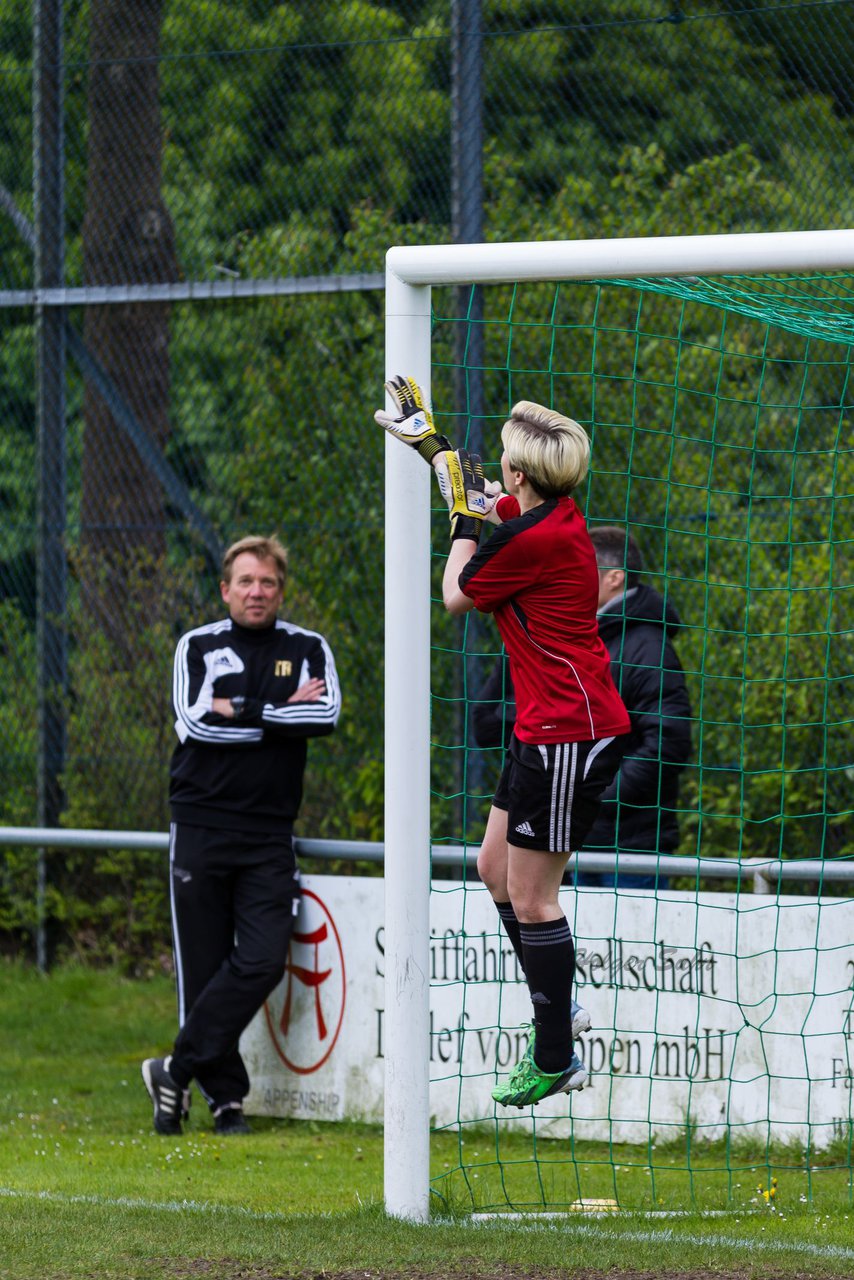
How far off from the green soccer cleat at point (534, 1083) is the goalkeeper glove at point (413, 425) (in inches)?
67.4

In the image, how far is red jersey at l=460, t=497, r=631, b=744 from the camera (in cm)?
470

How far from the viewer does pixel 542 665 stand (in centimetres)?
474

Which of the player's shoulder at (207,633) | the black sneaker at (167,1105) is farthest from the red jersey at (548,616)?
the black sneaker at (167,1105)

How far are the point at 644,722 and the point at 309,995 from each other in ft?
5.85

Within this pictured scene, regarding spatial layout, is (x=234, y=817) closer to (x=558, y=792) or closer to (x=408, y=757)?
(x=408, y=757)

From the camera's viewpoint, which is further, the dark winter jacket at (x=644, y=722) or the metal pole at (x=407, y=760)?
the dark winter jacket at (x=644, y=722)

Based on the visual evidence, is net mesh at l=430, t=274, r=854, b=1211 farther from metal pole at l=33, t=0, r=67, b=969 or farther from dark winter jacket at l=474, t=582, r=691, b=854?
metal pole at l=33, t=0, r=67, b=969

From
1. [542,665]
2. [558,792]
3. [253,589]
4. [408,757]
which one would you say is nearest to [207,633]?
[253,589]

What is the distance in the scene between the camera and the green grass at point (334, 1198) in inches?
185

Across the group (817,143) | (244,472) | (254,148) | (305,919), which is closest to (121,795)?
(244,472)

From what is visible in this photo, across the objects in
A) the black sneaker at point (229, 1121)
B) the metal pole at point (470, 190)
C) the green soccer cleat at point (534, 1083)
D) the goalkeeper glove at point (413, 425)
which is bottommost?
the black sneaker at point (229, 1121)

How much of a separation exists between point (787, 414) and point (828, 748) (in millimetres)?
1660

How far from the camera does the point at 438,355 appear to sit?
27.8 ft

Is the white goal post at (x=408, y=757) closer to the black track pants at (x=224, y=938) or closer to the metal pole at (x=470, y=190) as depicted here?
the black track pants at (x=224, y=938)
